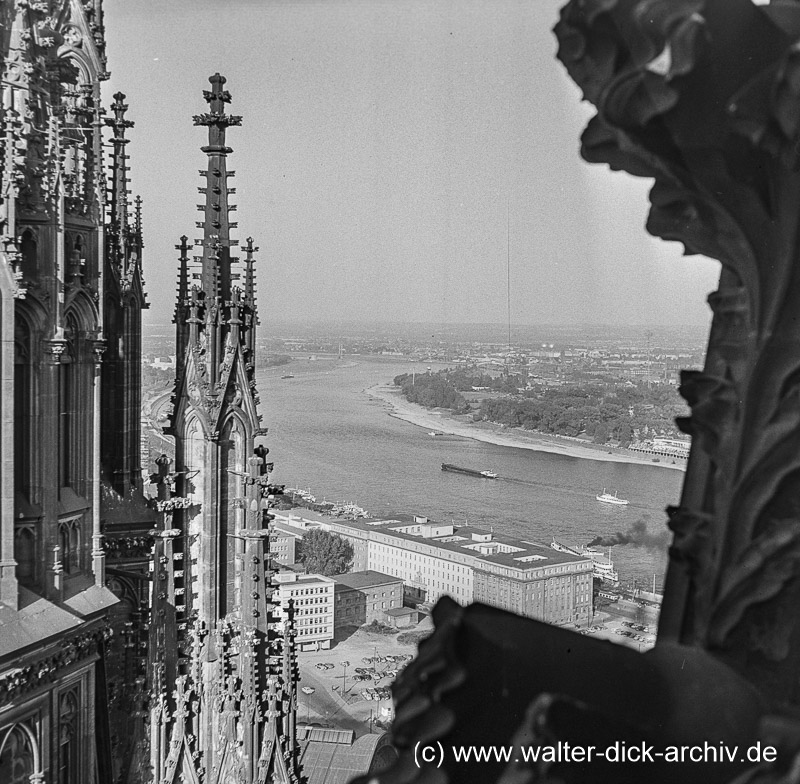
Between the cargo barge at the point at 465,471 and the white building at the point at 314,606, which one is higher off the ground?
the cargo barge at the point at 465,471

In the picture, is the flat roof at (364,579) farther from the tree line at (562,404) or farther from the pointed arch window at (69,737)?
the pointed arch window at (69,737)

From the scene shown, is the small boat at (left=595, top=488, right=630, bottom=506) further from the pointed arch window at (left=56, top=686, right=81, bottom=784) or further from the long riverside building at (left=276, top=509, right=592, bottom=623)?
the pointed arch window at (left=56, top=686, right=81, bottom=784)

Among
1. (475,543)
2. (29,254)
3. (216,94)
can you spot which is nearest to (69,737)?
(29,254)

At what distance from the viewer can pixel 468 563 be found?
11.9 meters

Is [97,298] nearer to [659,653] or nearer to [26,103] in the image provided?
[26,103]

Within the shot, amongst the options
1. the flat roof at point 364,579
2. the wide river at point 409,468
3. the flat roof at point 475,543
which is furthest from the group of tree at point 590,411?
the flat roof at point 364,579

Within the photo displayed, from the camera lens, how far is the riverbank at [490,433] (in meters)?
13.1

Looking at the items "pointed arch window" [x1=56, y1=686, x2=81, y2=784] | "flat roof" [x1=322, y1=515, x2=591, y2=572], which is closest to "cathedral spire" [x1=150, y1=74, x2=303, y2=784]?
"pointed arch window" [x1=56, y1=686, x2=81, y2=784]

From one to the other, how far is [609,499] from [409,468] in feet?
14.5

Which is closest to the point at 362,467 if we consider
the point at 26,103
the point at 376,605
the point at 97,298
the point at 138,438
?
the point at 376,605

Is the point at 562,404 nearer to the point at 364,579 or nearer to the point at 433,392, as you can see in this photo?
the point at 433,392

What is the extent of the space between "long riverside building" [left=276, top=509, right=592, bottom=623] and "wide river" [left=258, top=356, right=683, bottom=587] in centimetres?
45

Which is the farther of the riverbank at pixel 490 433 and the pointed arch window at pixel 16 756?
the riverbank at pixel 490 433

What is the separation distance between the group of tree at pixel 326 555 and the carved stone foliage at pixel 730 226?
1497cm
